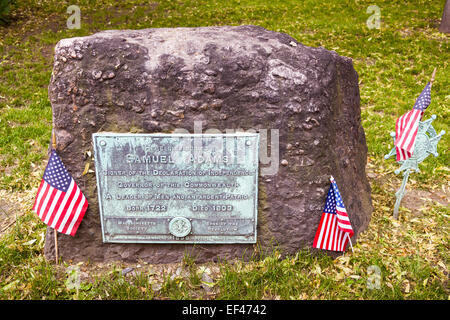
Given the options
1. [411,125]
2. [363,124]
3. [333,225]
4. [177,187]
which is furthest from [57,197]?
[363,124]

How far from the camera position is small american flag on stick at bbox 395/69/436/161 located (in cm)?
361

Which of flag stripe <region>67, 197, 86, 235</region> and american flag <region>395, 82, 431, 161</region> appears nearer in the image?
flag stripe <region>67, 197, 86, 235</region>

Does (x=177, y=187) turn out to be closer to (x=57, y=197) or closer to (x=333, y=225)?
(x=57, y=197)

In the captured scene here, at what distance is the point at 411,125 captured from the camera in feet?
12.0

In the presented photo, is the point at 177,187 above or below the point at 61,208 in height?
above

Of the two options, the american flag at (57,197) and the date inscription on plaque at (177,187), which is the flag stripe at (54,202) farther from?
the date inscription on plaque at (177,187)

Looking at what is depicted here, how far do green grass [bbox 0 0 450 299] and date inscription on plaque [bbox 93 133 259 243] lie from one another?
33cm

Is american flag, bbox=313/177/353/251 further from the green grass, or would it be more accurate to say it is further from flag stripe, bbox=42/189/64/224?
flag stripe, bbox=42/189/64/224

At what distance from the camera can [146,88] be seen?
3252 millimetres

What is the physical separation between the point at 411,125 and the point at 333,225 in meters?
1.13

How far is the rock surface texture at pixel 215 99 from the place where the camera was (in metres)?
3.25

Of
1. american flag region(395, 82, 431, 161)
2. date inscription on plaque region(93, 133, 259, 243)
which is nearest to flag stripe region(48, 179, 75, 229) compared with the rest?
date inscription on plaque region(93, 133, 259, 243)

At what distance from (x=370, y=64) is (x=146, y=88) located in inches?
243

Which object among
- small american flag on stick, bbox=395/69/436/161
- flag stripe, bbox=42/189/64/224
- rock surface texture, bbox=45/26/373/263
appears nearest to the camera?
rock surface texture, bbox=45/26/373/263
